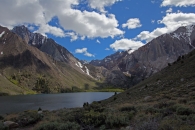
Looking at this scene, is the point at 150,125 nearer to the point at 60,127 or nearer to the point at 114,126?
the point at 114,126

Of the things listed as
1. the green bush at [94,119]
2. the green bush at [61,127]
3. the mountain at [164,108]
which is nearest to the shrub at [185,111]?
the mountain at [164,108]

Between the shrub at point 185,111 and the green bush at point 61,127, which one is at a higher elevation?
the shrub at point 185,111

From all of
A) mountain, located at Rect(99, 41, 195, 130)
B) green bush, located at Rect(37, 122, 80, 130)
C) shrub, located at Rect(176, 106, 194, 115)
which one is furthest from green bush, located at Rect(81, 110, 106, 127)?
shrub, located at Rect(176, 106, 194, 115)

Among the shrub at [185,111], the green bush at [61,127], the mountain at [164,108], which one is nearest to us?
the mountain at [164,108]

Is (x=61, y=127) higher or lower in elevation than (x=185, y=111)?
lower

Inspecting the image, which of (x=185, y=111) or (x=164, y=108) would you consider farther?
(x=164, y=108)

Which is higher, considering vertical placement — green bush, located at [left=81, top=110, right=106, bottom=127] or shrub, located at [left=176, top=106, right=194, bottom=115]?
shrub, located at [left=176, top=106, right=194, bottom=115]

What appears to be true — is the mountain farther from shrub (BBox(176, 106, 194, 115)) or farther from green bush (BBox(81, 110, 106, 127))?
green bush (BBox(81, 110, 106, 127))

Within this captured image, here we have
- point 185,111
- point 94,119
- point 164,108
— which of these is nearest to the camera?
point 185,111

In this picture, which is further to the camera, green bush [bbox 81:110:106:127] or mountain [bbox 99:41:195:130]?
green bush [bbox 81:110:106:127]

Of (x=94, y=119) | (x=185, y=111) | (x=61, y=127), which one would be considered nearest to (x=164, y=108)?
(x=185, y=111)

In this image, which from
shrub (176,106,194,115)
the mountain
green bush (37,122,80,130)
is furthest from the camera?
shrub (176,106,194,115)

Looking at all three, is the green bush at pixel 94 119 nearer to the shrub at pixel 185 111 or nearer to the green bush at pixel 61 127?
the green bush at pixel 61 127

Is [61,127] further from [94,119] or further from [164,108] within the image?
[164,108]
